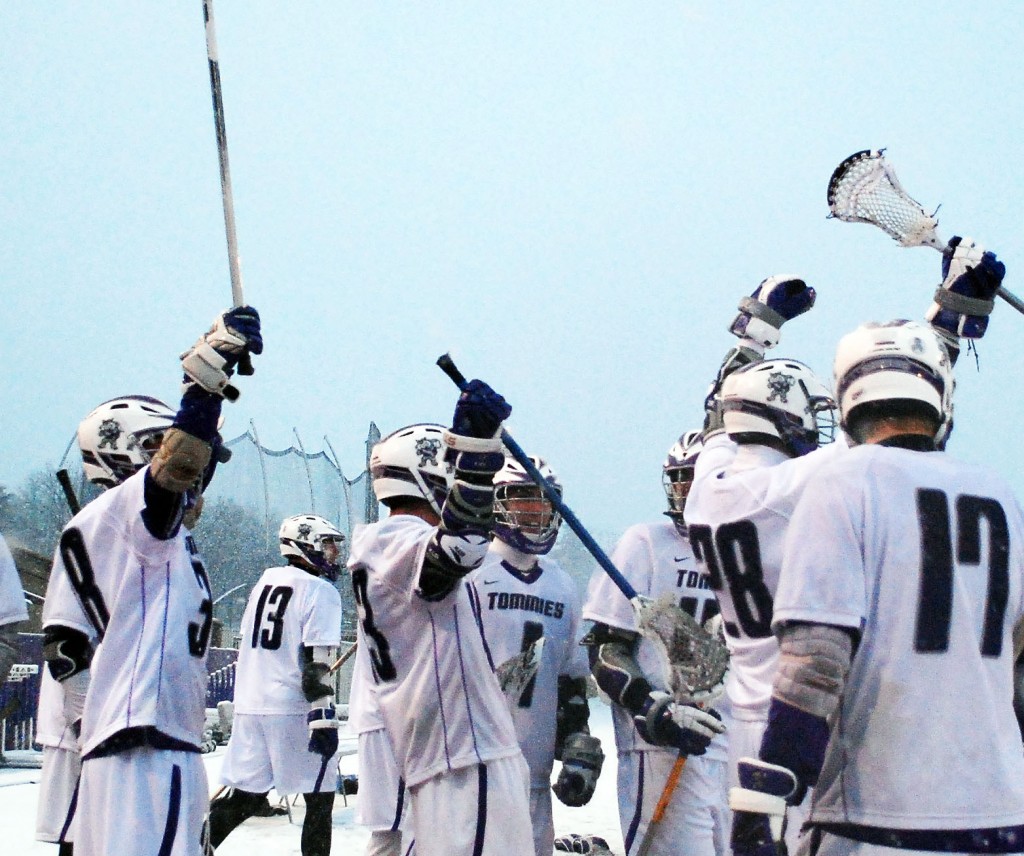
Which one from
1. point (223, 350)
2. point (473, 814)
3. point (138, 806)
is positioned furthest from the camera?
point (473, 814)

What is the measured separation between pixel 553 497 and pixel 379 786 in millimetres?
2543

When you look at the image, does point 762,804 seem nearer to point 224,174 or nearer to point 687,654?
point 224,174

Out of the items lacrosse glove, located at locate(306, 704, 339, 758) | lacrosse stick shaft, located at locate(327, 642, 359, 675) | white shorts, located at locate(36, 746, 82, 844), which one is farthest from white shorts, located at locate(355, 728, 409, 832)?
lacrosse stick shaft, located at locate(327, 642, 359, 675)

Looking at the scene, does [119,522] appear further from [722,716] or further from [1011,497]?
[722,716]

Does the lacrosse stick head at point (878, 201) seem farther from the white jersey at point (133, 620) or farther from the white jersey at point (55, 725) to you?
the white jersey at point (55, 725)

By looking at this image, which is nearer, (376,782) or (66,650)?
(66,650)

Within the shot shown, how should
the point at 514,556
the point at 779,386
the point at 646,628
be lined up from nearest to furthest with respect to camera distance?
the point at 779,386
the point at 646,628
the point at 514,556

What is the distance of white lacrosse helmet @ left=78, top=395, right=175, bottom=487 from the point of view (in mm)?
4941

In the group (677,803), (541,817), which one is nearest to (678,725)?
(677,803)

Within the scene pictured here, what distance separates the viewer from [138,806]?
4156 millimetres

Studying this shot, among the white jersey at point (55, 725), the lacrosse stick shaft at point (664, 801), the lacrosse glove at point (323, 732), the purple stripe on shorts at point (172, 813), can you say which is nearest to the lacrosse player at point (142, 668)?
the purple stripe on shorts at point (172, 813)

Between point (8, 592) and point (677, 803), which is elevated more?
point (8, 592)

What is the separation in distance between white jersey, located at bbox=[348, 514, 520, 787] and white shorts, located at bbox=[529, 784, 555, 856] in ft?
7.23

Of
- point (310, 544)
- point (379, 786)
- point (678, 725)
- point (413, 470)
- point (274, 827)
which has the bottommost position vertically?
point (274, 827)
